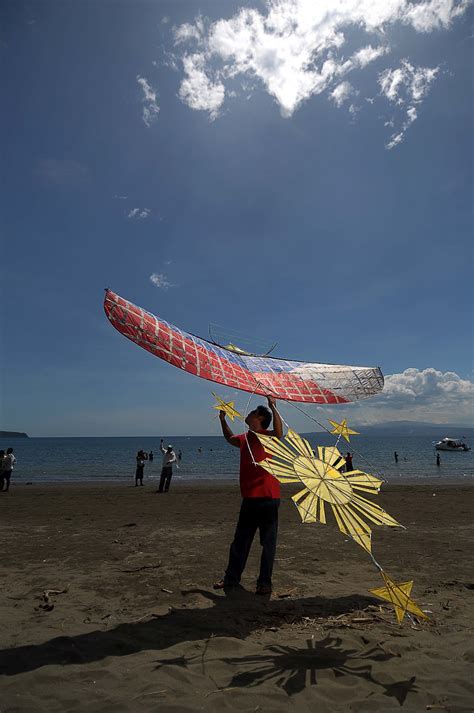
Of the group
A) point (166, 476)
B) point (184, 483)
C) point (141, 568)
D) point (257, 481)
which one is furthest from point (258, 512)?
point (184, 483)

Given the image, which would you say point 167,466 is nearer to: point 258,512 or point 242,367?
point 258,512

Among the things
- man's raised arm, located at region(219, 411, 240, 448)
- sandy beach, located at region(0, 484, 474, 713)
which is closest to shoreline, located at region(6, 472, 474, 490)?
sandy beach, located at region(0, 484, 474, 713)

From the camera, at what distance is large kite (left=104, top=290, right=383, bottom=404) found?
156 inches

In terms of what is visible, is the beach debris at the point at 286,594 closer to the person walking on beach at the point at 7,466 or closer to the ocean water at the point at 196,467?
the ocean water at the point at 196,467

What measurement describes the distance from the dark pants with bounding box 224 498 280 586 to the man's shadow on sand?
0.33 metres

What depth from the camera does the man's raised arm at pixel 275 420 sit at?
4848mm

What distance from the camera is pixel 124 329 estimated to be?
153 inches

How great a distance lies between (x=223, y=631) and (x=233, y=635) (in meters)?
0.13

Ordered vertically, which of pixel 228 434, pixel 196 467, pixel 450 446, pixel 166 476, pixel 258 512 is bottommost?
pixel 196 467

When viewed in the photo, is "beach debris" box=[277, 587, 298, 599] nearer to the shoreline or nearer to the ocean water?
the ocean water

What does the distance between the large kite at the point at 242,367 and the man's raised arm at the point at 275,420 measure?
0.39 feet

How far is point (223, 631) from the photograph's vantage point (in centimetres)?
386

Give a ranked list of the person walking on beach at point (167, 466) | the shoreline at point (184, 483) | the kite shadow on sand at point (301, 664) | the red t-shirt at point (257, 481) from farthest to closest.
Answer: the shoreline at point (184, 483) < the person walking on beach at point (167, 466) < the red t-shirt at point (257, 481) < the kite shadow on sand at point (301, 664)

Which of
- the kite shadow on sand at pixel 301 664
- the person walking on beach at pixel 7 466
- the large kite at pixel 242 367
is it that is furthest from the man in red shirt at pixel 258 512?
the person walking on beach at pixel 7 466
